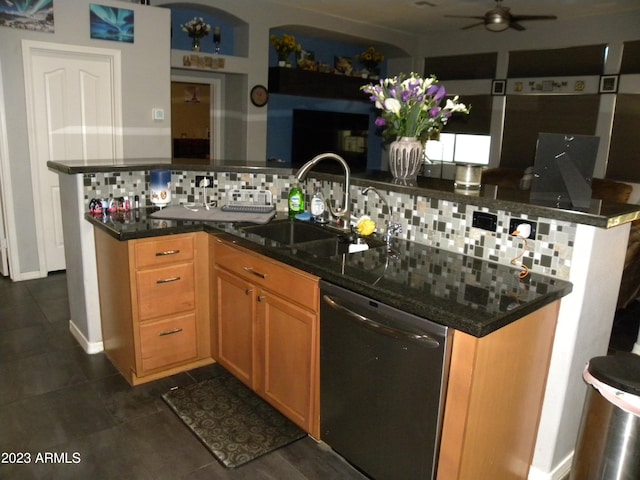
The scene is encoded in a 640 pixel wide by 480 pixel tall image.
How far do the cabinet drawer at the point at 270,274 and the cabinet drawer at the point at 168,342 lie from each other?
1.40 feet

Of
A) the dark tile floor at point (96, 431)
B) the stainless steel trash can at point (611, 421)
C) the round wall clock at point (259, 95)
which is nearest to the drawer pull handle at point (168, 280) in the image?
the dark tile floor at point (96, 431)

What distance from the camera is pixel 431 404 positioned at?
1630 mm

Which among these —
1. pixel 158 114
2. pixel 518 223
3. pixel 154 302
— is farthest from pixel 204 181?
pixel 158 114

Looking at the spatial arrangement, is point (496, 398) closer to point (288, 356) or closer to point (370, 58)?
point (288, 356)

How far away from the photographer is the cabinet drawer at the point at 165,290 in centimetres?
254

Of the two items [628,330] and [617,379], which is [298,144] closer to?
[628,330]

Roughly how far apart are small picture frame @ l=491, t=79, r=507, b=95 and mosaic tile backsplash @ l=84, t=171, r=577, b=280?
4869mm

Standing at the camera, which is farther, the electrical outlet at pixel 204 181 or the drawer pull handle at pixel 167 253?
the electrical outlet at pixel 204 181

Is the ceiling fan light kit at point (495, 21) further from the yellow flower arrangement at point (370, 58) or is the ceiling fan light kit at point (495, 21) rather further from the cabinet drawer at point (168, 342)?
the cabinet drawer at point (168, 342)

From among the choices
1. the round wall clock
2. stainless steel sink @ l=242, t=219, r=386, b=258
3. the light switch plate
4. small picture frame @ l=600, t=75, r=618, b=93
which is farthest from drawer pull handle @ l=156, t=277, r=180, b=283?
small picture frame @ l=600, t=75, r=618, b=93

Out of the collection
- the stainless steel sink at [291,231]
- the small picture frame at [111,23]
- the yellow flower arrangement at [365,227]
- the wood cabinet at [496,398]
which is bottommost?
the wood cabinet at [496,398]

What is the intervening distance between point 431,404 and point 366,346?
1.04ft

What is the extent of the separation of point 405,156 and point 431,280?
Result: 0.83 metres

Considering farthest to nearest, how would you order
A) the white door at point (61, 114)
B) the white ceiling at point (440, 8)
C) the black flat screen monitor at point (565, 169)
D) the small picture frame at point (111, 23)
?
the white ceiling at point (440, 8), the small picture frame at point (111, 23), the white door at point (61, 114), the black flat screen monitor at point (565, 169)
